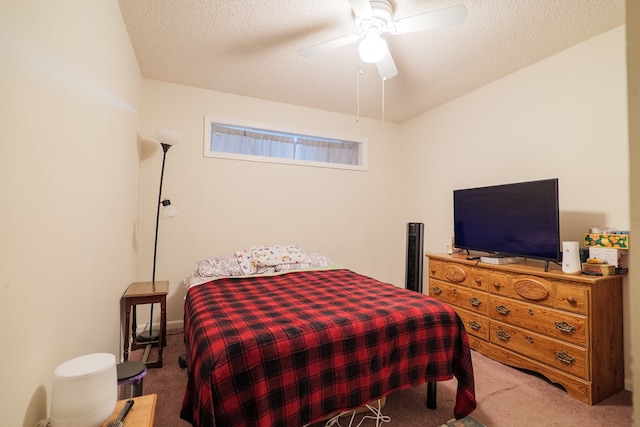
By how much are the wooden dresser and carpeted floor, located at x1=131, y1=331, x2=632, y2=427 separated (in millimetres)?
86

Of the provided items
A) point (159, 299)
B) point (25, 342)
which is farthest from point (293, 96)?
point (25, 342)

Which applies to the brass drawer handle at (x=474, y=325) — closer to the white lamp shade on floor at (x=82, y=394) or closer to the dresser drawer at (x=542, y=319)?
the dresser drawer at (x=542, y=319)

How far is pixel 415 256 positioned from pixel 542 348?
139cm

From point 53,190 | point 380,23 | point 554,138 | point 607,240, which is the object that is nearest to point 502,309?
point 607,240

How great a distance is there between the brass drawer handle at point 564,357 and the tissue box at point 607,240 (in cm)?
79

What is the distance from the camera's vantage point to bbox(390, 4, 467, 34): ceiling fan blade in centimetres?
169

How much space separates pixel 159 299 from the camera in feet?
7.55

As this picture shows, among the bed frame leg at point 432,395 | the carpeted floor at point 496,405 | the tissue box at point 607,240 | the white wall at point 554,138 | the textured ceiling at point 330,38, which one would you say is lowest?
the carpeted floor at point 496,405

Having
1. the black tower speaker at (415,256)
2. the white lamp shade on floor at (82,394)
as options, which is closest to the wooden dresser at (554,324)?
the black tower speaker at (415,256)

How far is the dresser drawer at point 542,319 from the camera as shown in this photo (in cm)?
197

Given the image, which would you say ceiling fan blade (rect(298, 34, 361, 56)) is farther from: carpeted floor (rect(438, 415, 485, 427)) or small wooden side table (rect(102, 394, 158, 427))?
carpeted floor (rect(438, 415, 485, 427))

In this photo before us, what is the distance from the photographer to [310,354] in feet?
4.70

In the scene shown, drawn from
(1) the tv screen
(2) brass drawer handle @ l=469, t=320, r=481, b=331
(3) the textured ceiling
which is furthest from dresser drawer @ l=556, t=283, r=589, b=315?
(3) the textured ceiling

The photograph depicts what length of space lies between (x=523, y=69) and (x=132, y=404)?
3693mm
